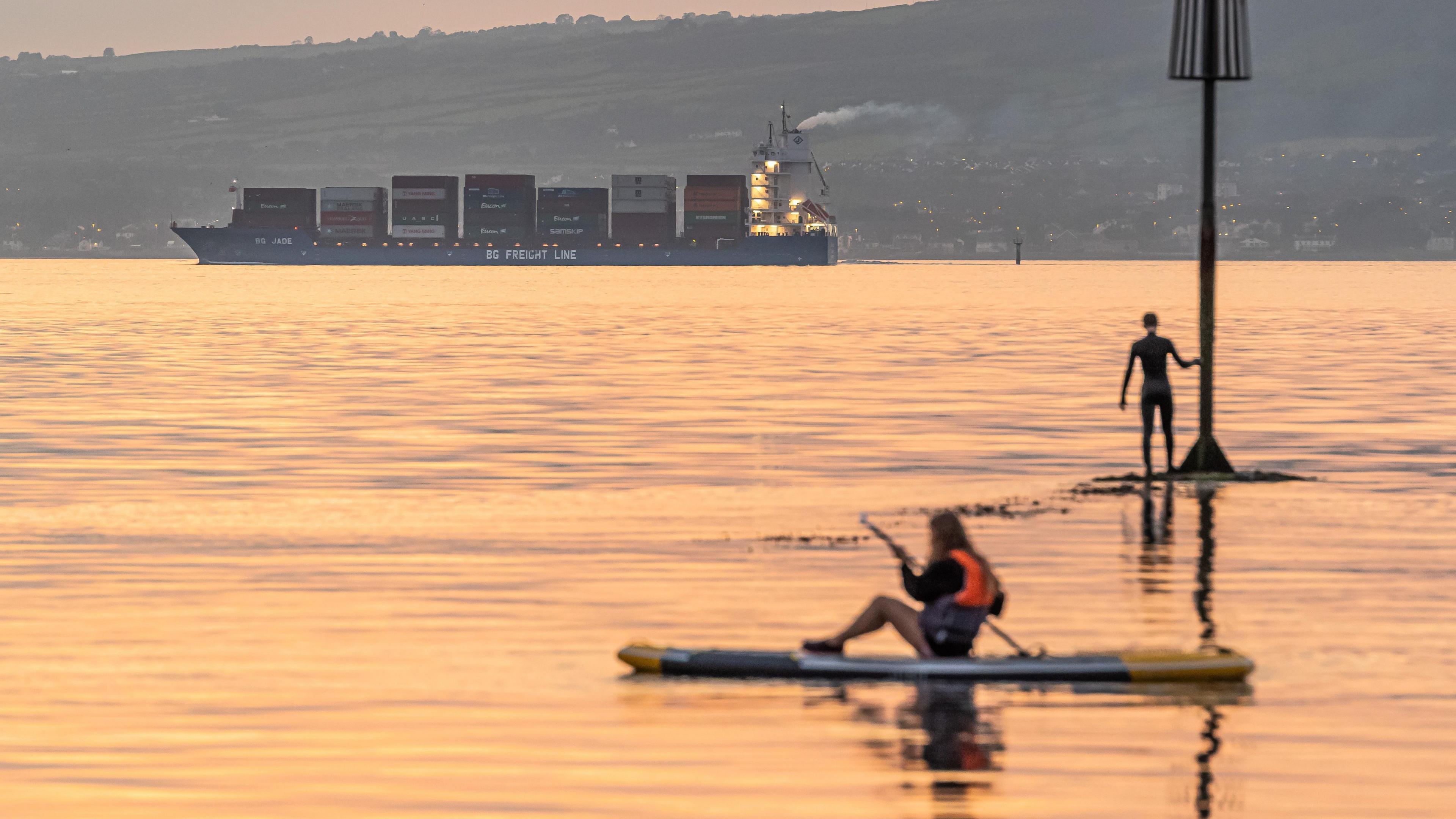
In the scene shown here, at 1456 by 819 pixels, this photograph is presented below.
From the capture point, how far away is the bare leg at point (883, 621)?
1289cm

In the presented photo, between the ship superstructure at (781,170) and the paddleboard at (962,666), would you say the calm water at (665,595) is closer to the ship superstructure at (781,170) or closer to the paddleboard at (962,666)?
the paddleboard at (962,666)

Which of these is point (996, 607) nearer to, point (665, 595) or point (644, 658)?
point (644, 658)

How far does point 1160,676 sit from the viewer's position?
12656mm

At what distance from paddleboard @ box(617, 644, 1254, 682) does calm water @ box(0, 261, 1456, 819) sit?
4.7 inches

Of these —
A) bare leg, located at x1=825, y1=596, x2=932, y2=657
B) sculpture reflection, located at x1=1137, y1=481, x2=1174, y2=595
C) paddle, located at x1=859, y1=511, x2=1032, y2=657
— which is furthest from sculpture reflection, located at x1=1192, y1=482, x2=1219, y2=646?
bare leg, located at x1=825, y1=596, x2=932, y2=657

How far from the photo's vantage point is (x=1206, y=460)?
998 inches

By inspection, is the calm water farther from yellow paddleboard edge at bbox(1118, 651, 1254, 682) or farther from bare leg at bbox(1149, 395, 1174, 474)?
bare leg at bbox(1149, 395, 1174, 474)

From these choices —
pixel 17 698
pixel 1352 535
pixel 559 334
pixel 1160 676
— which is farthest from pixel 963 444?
pixel 559 334

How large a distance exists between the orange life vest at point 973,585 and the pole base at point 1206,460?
13235mm

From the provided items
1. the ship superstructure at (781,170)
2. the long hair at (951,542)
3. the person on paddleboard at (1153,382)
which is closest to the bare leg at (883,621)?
the long hair at (951,542)

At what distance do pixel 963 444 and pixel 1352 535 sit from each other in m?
9.98

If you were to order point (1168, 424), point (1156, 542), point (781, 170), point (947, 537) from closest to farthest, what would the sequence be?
point (947, 537) < point (1156, 542) < point (1168, 424) < point (781, 170)

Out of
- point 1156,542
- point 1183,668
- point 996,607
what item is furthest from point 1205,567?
point 996,607

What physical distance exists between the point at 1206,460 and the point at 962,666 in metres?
13.4
